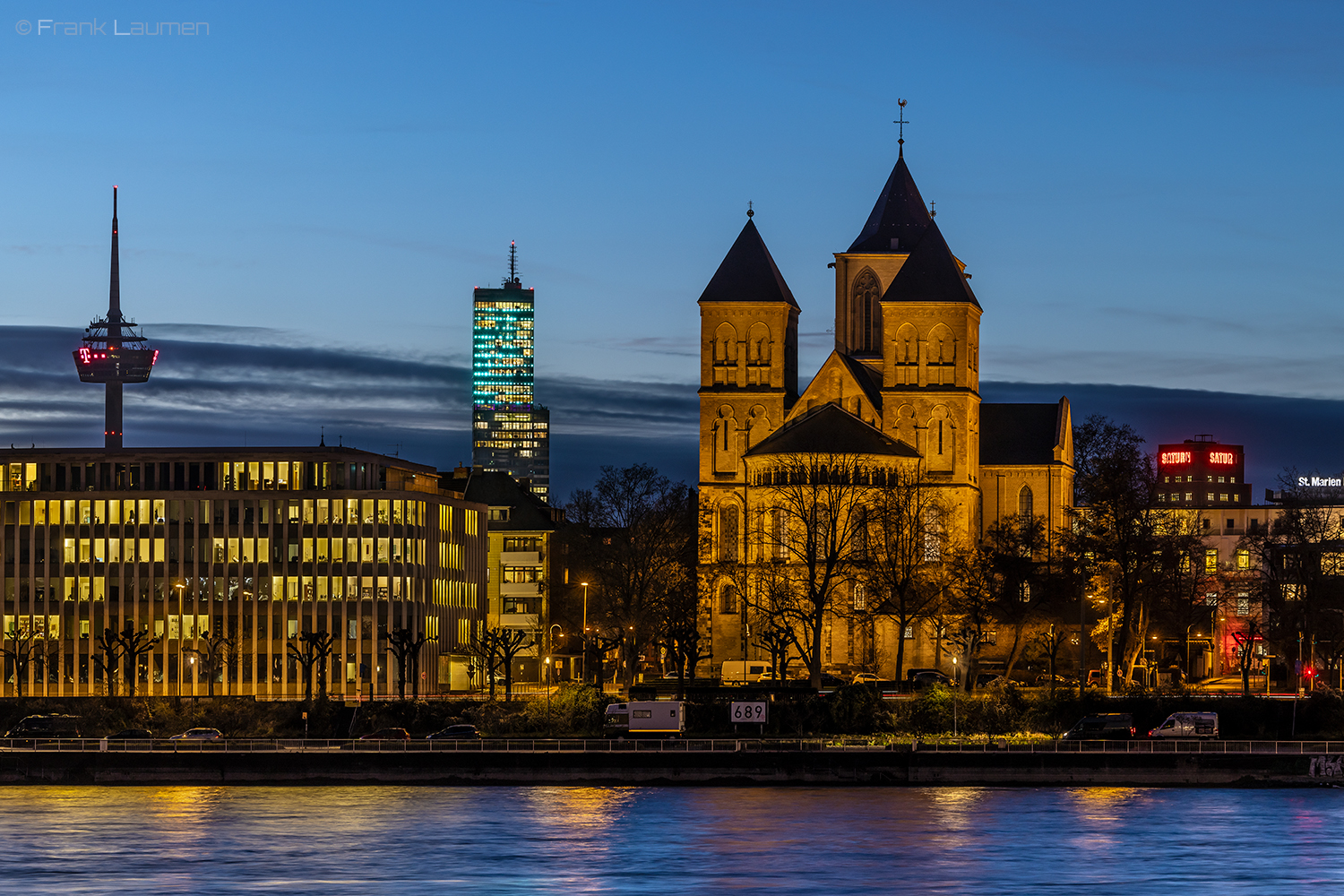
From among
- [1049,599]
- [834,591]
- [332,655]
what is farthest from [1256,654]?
[332,655]

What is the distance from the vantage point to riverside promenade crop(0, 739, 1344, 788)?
246ft

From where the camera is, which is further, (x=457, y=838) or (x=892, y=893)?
(x=457, y=838)

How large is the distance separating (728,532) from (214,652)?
102 ft

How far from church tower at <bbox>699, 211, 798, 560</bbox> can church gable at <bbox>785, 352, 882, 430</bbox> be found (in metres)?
1.44

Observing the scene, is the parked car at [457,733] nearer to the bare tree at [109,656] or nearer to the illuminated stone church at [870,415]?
the bare tree at [109,656]

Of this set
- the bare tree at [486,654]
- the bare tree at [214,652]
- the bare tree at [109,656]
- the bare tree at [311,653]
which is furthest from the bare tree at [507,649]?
the bare tree at [109,656]

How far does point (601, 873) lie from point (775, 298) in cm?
7973

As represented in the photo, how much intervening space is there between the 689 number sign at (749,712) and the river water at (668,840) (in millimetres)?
11166

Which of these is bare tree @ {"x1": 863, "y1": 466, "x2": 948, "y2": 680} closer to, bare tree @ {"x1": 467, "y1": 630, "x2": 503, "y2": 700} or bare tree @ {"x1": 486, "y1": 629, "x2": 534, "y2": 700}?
bare tree @ {"x1": 486, "y1": 629, "x2": 534, "y2": 700}

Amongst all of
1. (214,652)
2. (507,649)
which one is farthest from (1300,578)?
(214,652)

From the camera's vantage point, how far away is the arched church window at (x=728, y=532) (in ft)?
417

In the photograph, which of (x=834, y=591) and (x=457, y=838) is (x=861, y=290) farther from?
(x=457, y=838)

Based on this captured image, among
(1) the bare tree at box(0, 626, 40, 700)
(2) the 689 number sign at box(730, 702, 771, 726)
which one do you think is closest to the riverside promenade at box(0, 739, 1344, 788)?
(2) the 689 number sign at box(730, 702, 771, 726)

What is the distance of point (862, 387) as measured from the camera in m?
132
